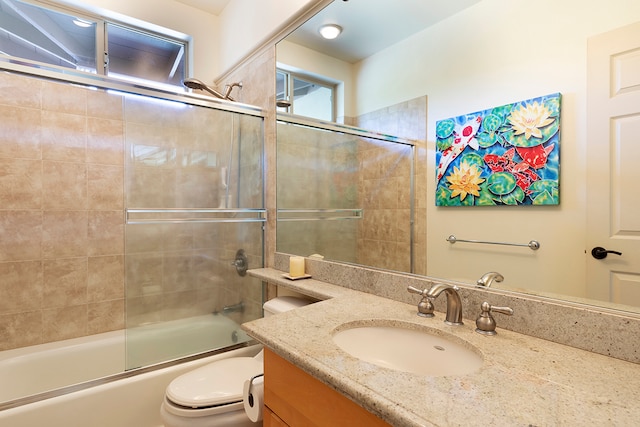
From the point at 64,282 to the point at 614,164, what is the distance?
9.34 feet

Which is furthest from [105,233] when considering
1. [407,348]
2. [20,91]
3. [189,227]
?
[407,348]


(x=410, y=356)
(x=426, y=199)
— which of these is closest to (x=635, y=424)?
(x=410, y=356)

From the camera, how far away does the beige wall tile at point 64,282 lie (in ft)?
6.86

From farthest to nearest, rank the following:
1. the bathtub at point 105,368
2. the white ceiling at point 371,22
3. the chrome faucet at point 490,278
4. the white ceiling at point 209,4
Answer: the white ceiling at point 209,4, the bathtub at point 105,368, the white ceiling at point 371,22, the chrome faucet at point 490,278

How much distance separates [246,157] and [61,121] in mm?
1219

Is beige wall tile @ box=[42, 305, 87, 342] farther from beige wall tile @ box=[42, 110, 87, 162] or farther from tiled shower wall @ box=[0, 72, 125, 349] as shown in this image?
Answer: beige wall tile @ box=[42, 110, 87, 162]

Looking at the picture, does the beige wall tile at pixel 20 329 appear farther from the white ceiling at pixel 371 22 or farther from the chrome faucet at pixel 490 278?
the chrome faucet at pixel 490 278

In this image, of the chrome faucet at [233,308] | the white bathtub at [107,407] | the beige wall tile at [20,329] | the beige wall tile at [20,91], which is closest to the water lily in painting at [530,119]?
the chrome faucet at [233,308]

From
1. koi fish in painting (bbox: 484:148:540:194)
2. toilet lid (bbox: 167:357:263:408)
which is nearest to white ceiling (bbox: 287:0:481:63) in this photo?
koi fish in painting (bbox: 484:148:540:194)

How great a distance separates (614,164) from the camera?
0.83 m

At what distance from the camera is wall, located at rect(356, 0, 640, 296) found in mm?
895

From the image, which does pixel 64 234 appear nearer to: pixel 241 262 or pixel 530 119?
pixel 241 262

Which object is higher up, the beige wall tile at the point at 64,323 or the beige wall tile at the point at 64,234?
the beige wall tile at the point at 64,234

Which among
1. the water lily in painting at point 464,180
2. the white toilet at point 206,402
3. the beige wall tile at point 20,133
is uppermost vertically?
the beige wall tile at point 20,133
